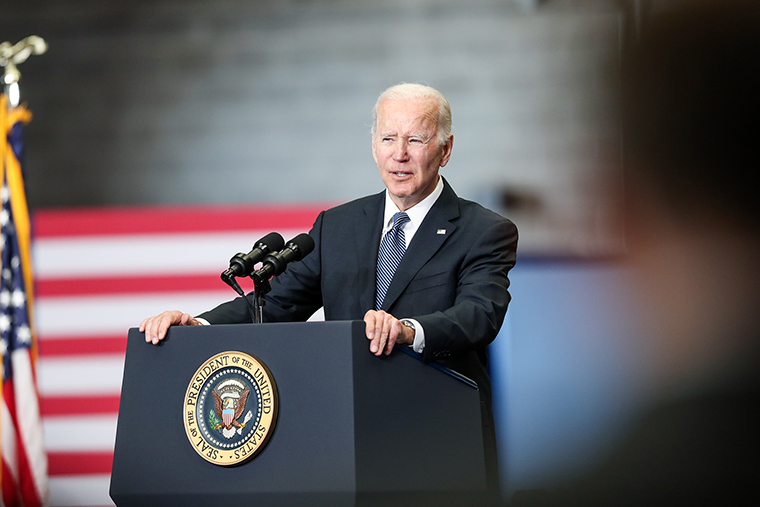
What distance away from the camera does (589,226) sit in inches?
138

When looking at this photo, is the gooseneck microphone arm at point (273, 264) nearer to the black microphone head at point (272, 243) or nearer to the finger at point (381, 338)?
the black microphone head at point (272, 243)

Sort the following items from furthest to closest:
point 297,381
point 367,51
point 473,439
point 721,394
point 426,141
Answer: point 367,51
point 721,394
point 426,141
point 473,439
point 297,381

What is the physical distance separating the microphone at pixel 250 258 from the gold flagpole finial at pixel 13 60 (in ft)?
8.13

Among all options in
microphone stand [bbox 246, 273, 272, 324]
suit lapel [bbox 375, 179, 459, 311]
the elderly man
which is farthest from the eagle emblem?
suit lapel [bbox 375, 179, 459, 311]

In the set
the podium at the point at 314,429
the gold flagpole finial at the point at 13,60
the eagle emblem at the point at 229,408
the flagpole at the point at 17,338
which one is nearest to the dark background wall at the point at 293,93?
the gold flagpole finial at the point at 13,60

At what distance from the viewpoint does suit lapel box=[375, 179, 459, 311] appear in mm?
1621

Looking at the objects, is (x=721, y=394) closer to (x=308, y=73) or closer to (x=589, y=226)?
(x=589, y=226)

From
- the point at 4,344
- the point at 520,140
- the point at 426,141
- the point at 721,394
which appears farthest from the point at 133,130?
the point at 721,394

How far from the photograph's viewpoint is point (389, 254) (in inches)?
67.8

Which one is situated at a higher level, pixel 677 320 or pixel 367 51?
pixel 367 51

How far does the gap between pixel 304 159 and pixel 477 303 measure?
239 centimetres

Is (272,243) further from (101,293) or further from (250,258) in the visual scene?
(101,293)

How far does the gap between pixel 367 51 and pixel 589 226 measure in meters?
1.44

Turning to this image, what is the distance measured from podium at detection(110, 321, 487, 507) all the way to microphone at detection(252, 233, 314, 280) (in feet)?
0.40
